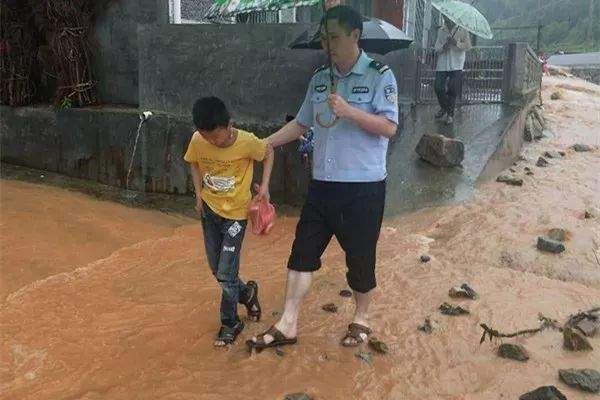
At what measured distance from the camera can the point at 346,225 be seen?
10.8 ft

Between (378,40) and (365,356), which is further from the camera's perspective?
(378,40)

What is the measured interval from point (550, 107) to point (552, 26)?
143 ft

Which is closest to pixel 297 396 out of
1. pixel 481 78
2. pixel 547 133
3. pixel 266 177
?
pixel 266 177

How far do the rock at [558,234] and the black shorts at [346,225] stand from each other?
9.44ft

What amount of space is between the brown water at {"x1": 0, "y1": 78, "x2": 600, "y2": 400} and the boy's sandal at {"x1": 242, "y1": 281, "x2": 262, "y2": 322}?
0.27 ft

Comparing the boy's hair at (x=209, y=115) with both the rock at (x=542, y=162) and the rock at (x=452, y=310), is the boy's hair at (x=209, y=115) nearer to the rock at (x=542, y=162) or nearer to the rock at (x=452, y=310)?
the rock at (x=452, y=310)

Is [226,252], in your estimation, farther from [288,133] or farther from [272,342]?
[288,133]

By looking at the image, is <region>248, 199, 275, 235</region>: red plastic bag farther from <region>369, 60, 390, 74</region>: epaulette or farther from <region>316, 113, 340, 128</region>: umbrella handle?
<region>369, 60, 390, 74</region>: epaulette

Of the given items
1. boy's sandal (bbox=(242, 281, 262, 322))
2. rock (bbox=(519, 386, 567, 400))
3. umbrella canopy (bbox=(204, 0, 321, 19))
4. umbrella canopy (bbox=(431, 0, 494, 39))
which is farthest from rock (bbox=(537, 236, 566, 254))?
umbrella canopy (bbox=(431, 0, 494, 39))

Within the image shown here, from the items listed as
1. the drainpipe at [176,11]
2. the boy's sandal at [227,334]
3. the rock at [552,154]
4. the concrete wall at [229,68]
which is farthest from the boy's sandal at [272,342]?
the rock at [552,154]

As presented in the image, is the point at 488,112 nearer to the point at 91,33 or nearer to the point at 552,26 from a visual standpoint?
→ the point at 91,33

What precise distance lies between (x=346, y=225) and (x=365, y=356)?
2.75 ft

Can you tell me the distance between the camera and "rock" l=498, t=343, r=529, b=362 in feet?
11.1

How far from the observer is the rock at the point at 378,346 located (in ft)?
11.6
